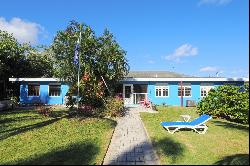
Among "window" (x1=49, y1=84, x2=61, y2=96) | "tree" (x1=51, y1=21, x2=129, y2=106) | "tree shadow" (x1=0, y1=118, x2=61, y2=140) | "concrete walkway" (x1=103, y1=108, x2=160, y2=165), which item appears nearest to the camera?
"concrete walkway" (x1=103, y1=108, x2=160, y2=165)

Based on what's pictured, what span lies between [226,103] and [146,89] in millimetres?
13415

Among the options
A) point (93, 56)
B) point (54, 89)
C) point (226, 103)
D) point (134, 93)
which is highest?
point (93, 56)

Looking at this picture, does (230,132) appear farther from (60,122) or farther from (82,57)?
(82,57)

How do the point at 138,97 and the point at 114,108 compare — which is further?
the point at 138,97

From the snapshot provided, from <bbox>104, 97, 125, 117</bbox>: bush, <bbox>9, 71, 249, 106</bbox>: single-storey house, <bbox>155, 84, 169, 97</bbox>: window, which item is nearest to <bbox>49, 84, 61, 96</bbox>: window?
<bbox>9, 71, 249, 106</bbox>: single-storey house

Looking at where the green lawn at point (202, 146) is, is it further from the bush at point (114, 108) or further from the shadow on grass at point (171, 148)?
the bush at point (114, 108)

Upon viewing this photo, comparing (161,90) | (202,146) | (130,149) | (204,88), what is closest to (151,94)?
(161,90)

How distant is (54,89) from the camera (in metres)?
32.8

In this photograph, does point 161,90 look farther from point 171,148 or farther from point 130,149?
point 130,149

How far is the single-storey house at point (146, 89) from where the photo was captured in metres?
31.6

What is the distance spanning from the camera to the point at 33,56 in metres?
41.6

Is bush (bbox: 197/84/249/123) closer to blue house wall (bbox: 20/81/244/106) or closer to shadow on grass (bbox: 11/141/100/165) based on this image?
shadow on grass (bbox: 11/141/100/165)

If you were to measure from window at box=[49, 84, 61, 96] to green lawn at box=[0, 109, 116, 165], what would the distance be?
14.3 m

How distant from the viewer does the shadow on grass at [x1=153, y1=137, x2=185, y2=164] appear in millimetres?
9539
